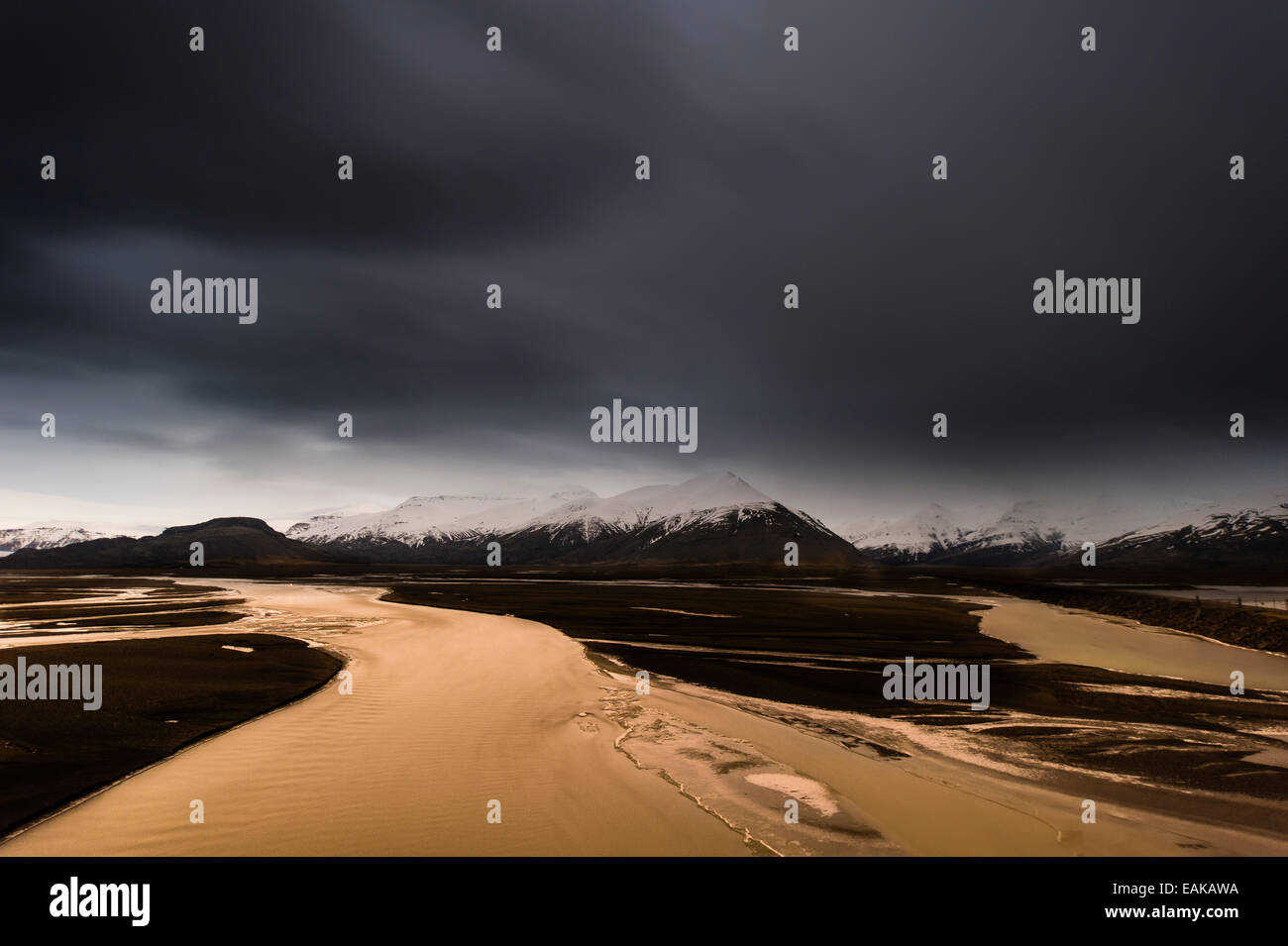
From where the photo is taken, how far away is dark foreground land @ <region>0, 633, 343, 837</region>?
10.1 meters

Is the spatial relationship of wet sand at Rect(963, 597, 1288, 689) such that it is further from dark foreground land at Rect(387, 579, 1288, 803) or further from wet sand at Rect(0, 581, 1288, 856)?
wet sand at Rect(0, 581, 1288, 856)

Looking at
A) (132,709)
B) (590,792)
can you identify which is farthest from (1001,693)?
(132,709)

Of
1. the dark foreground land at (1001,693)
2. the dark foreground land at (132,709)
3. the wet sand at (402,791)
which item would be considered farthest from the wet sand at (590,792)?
the dark foreground land at (1001,693)

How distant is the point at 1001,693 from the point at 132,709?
2214 cm

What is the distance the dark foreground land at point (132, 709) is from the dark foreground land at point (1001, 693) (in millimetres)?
11766

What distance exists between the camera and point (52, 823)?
27.6 ft

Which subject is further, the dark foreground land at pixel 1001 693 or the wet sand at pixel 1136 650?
the wet sand at pixel 1136 650

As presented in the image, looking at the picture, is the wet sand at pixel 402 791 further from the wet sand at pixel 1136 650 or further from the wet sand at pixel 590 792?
the wet sand at pixel 1136 650

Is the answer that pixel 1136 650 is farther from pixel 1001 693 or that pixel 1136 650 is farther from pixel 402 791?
pixel 402 791

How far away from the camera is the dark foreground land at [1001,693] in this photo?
12.1 meters

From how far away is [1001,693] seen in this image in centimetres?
1842
